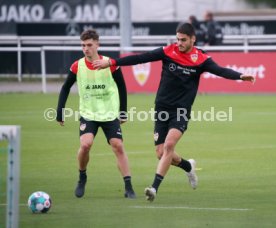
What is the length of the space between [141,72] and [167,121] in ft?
53.3

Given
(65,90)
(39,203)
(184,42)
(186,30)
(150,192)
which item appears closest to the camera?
(39,203)

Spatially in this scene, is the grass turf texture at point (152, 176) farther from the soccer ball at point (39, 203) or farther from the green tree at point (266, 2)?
the green tree at point (266, 2)

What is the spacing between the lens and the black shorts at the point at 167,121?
38.8 feet

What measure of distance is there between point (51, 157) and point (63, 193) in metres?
3.84

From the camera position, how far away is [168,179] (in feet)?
44.9

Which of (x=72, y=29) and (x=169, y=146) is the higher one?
(x=72, y=29)

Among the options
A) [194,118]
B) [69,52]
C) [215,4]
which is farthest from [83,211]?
[215,4]

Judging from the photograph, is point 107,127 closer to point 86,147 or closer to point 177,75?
point 86,147

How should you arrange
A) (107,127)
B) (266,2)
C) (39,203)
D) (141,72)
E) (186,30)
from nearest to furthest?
1. (39,203)
2. (186,30)
3. (107,127)
4. (141,72)
5. (266,2)

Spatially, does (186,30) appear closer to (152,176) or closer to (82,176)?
(82,176)

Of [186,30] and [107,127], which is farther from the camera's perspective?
[107,127]

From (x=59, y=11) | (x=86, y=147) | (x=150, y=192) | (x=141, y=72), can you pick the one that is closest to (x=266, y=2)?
(x=59, y=11)

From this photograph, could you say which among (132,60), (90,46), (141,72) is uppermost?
(90,46)

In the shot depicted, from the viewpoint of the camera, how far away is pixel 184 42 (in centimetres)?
Answer: 1175
